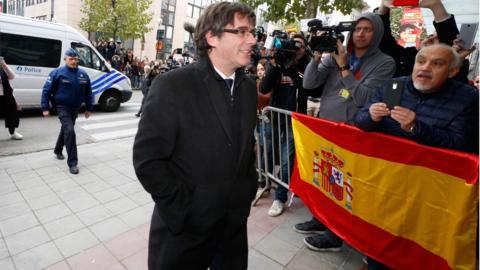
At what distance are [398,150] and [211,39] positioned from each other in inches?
62.3

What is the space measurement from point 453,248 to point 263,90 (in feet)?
7.93

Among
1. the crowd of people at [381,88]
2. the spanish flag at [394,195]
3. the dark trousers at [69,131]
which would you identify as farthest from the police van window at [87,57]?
the spanish flag at [394,195]

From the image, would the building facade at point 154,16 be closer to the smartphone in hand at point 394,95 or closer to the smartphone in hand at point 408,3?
the smartphone in hand at point 408,3

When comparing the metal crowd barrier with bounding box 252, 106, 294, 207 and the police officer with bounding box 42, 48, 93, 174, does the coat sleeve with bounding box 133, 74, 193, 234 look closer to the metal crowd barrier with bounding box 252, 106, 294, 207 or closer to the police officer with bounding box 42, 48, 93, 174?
the metal crowd barrier with bounding box 252, 106, 294, 207

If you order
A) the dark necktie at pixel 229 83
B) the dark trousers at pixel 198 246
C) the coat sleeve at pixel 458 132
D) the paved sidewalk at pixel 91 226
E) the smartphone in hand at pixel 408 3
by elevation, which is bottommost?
the paved sidewalk at pixel 91 226

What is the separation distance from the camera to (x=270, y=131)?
13.4 feet

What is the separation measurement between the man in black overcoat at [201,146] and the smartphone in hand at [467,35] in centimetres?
215

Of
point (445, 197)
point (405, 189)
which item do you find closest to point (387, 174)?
point (405, 189)

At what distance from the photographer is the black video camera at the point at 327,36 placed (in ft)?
9.57

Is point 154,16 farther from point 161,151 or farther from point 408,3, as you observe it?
point 161,151

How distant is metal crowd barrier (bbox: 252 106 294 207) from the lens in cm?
375

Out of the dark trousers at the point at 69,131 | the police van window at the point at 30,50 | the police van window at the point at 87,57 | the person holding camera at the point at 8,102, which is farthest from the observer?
the police van window at the point at 87,57

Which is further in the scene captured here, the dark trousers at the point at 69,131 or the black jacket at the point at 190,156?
the dark trousers at the point at 69,131

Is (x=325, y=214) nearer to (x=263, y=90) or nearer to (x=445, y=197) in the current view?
(x=445, y=197)
